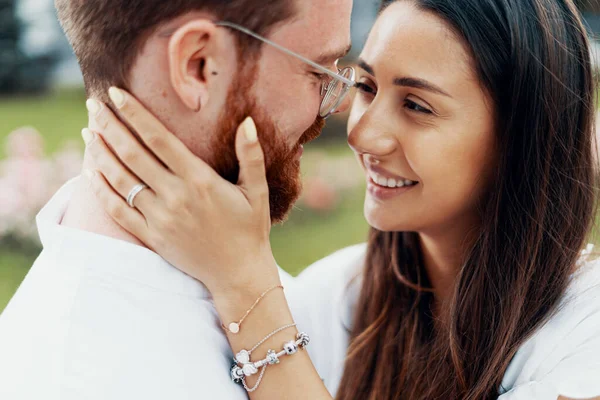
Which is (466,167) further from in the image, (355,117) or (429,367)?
(429,367)

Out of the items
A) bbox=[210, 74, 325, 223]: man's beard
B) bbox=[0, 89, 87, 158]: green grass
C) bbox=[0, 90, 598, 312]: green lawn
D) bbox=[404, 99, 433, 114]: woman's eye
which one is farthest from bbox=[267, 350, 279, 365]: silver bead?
bbox=[0, 89, 87, 158]: green grass

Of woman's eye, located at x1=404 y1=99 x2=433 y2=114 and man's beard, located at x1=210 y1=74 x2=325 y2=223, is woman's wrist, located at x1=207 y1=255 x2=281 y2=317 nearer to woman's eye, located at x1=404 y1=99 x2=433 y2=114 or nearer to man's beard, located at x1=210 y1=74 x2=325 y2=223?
man's beard, located at x1=210 y1=74 x2=325 y2=223

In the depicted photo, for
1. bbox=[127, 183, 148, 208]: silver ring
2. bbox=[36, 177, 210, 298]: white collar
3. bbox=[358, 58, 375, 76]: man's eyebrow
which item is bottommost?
bbox=[36, 177, 210, 298]: white collar

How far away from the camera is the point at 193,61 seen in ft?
4.99

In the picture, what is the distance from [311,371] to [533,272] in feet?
2.56

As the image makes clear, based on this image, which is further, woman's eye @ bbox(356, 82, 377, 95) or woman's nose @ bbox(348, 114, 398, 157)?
woman's eye @ bbox(356, 82, 377, 95)

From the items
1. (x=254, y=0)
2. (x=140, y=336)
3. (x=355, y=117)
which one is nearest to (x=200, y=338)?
(x=140, y=336)

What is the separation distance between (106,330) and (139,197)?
12.0 inches

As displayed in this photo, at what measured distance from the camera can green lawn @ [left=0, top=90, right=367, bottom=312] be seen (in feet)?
16.2

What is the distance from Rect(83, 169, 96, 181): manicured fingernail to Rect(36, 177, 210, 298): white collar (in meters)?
0.13

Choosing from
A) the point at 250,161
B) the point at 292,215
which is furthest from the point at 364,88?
the point at 292,215

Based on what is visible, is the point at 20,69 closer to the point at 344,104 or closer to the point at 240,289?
the point at 344,104

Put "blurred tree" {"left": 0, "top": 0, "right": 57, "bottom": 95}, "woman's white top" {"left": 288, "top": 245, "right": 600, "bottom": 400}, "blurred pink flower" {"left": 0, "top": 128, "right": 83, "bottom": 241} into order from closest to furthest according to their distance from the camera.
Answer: "woman's white top" {"left": 288, "top": 245, "right": 600, "bottom": 400}, "blurred pink flower" {"left": 0, "top": 128, "right": 83, "bottom": 241}, "blurred tree" {"left": 0, "top": 0, "right": 57, "bottom": 95}

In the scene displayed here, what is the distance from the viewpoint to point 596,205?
7.15ft
